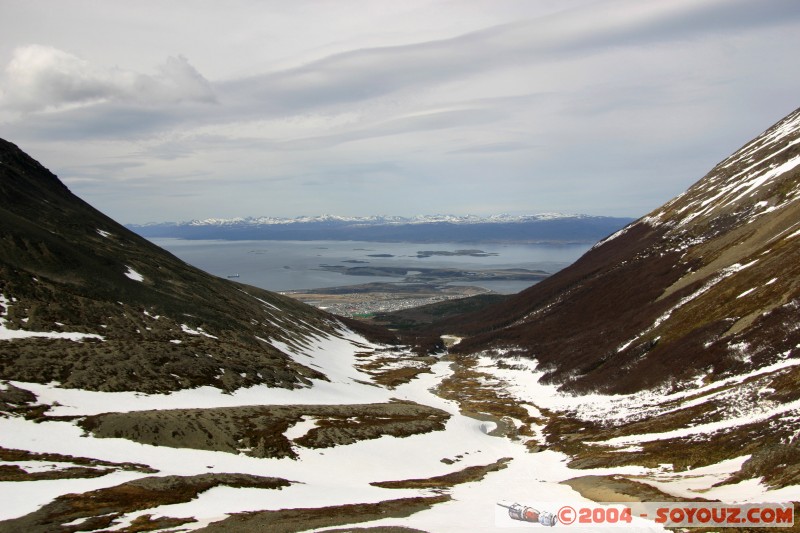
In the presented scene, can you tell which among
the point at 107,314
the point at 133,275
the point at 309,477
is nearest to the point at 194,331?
the point at 107,314

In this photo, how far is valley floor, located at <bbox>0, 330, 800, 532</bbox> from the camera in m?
28.0

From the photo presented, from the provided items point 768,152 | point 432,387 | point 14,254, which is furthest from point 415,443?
point 768,152

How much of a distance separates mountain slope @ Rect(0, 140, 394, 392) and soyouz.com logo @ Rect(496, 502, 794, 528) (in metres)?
42.6

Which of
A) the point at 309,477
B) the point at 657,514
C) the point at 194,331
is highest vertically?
the point at 194,331

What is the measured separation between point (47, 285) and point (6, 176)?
5485 centimetres

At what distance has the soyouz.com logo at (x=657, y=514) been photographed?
25.3 meters

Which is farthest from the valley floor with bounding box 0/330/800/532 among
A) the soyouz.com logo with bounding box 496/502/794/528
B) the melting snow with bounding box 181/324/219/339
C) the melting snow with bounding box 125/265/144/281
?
the melting snow with bounding box 125/265/144/281

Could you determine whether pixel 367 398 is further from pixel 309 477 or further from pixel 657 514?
pixel 657 514

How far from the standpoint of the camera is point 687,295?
86125mm

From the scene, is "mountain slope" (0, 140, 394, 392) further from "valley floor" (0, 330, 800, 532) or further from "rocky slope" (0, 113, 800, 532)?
"valley floor" (0, 330, 800, 532)

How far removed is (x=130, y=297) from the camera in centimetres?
8281

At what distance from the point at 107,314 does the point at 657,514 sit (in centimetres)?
7133

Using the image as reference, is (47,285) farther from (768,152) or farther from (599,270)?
(768,152)

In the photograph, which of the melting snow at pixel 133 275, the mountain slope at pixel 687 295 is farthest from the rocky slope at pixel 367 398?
the mountain slope at pixel 687 295
